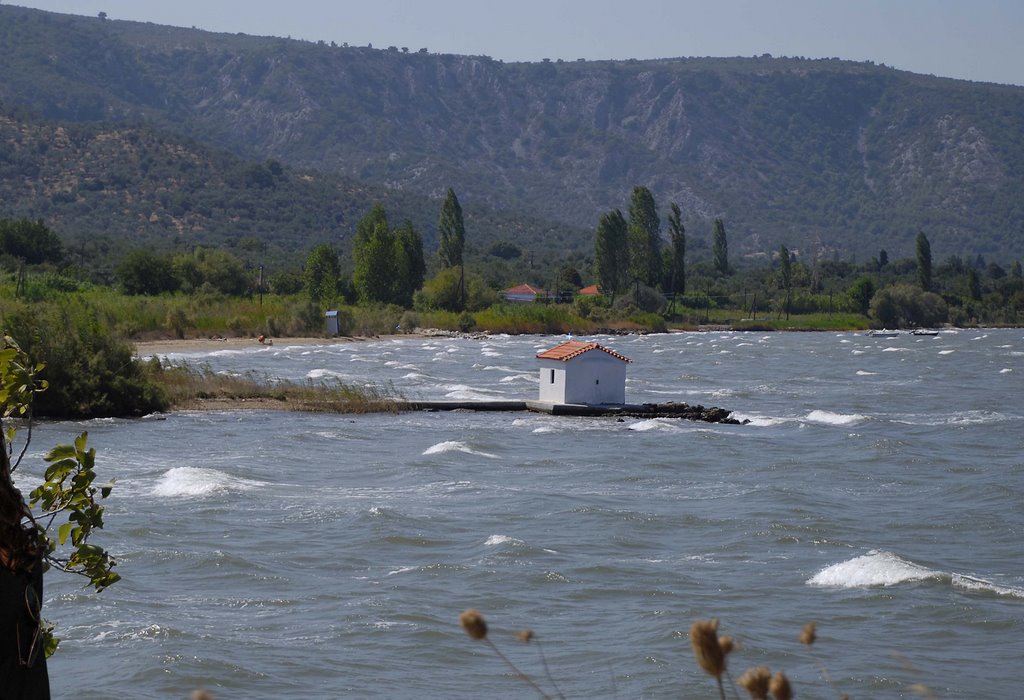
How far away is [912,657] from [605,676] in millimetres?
3348

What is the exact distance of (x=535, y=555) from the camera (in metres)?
17.8

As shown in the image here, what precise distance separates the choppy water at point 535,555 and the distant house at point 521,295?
87.4 metres

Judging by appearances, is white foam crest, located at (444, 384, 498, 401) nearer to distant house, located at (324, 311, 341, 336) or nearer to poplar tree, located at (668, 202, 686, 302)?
distant house, located at (324, 311, 341, 336)

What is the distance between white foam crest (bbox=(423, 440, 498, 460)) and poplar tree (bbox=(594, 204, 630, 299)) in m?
90.2

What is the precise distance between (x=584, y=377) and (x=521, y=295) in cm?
8902

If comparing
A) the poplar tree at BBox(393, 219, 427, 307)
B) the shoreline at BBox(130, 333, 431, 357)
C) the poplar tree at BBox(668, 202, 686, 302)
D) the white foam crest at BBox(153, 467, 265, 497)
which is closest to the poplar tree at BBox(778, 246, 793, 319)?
the poplar tree at BBox(668, 202, 686, 302)

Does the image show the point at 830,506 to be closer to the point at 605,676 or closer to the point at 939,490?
the point at 939,490

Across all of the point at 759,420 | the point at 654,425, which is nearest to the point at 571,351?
the point at 654,425

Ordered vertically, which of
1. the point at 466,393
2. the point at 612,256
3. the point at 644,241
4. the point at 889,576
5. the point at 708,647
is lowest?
the point at 466,393

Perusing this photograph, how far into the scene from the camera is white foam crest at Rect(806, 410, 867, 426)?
37125 mm

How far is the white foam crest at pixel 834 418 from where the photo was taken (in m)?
37.1

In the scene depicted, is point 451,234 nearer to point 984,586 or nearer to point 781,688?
point 984,586

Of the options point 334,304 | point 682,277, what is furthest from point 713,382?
point 682,277

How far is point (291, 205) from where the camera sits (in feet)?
580
